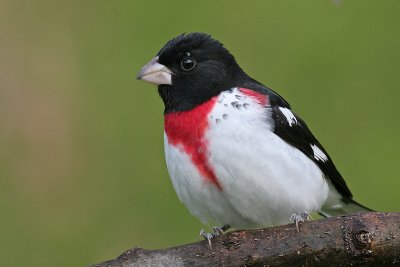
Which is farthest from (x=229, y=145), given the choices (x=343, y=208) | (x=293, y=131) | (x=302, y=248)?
(x=343, y=208)

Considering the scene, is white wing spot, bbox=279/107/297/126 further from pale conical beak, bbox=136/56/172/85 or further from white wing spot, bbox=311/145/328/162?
pale conical beak, bbox=136/56/172/85

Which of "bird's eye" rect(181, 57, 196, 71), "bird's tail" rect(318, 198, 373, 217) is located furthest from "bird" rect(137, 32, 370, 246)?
"bird's tail" rect(318, 198, 373, 217)

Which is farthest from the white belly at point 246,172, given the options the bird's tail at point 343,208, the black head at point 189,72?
the bird's tail at point 343,208

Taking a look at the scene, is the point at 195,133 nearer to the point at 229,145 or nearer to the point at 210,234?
the point at 229,145

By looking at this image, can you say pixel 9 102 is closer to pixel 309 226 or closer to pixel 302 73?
pixel 302 73

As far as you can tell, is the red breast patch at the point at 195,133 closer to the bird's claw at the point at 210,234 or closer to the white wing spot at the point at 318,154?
the bird's claw at the point at 210,234

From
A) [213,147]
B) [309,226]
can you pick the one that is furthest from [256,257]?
[213,147]
